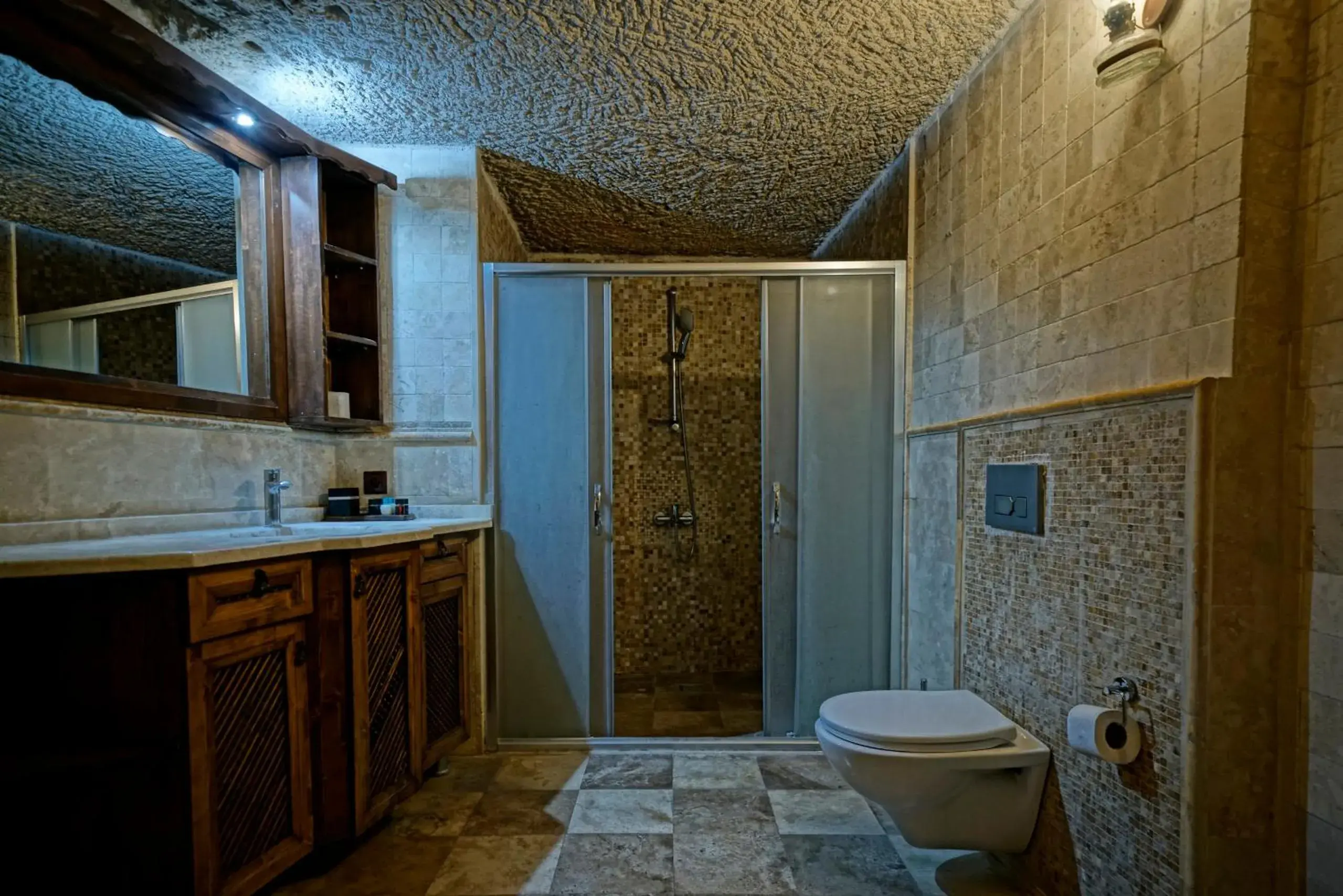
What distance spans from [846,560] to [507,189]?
7.14 feet

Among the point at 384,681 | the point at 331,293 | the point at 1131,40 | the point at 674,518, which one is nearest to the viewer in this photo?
the point at 1131,40

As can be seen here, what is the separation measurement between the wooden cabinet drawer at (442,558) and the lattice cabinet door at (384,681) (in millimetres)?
85

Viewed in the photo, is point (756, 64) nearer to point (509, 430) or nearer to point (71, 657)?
point (509, 430)

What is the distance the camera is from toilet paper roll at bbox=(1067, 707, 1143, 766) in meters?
1.11

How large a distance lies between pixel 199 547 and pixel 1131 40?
84.5 inches

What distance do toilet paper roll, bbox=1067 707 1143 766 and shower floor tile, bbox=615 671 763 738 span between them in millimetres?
1446

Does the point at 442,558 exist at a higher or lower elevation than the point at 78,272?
lower

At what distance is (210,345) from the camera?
1738 millimetres

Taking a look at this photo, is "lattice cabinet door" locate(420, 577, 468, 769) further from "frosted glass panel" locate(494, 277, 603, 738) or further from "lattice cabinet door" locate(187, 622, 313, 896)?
"lattice cabinet door" locate(187, 622, 313, 896)

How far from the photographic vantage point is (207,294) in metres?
1.74

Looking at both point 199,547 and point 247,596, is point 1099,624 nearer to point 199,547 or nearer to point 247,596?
point 247,596

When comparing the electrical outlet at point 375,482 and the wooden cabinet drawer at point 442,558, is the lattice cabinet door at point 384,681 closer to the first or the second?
the wooden cabinet drawer at point 442,558

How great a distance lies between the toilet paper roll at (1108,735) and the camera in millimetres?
1112

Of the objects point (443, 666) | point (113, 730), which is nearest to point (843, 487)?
point (443, 666)
